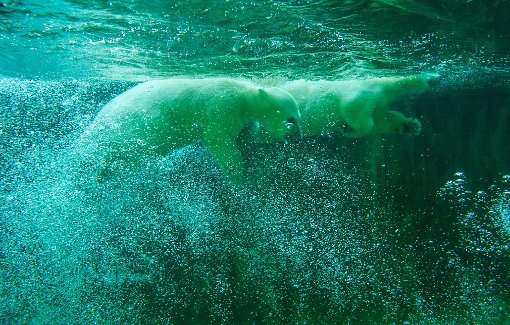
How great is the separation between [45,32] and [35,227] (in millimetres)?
2859

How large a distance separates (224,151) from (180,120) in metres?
0.78

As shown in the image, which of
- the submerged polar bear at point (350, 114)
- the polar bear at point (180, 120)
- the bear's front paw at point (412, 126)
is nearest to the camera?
the polar bear at point (180, 120)

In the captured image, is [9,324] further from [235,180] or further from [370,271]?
[370,271]

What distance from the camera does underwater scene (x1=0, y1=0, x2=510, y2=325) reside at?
407 centimetres

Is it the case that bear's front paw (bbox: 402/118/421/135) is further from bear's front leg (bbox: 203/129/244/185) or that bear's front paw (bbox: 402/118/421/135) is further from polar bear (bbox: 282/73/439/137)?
bear's front leg (bbox: 203/129/244/185)

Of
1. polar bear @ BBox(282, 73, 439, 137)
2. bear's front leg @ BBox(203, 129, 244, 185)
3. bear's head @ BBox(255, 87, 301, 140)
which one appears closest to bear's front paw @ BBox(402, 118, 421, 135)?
polar bear @ BBox(282, 73, 439, 137)

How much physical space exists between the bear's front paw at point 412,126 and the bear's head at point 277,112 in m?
2.00

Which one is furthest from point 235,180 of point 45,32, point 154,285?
point 45,32

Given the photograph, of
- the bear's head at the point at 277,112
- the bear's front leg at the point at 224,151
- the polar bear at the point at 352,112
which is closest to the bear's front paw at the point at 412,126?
the polar bear at the point at 352,112

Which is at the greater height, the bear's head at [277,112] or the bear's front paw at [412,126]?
the bear's head at [277,112]

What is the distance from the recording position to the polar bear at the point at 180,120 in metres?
4.27

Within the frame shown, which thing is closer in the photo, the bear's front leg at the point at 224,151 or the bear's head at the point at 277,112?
the bear's front leg at the point at 224,151

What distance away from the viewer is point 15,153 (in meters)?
5.52

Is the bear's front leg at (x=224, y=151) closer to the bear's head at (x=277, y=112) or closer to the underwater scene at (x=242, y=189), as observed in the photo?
the underwater scene at (x=242, y=189)
